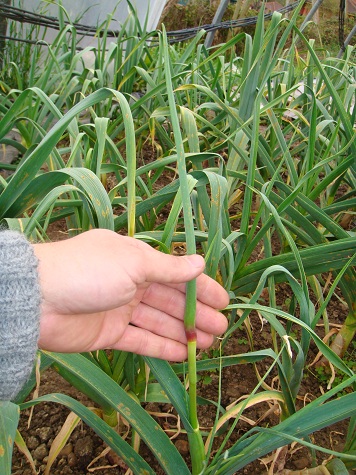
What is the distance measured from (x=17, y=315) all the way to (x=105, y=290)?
0.12 m

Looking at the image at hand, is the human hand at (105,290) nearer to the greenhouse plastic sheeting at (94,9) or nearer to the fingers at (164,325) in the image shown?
the fingers at (164,325)

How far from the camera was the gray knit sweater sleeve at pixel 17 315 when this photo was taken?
580 millimetres

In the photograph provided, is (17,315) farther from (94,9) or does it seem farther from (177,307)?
(94,9)

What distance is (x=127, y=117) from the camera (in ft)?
2.25

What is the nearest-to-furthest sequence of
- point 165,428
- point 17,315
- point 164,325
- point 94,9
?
1. point 17,315
2. point 164,325
3. point 165,428
4. point 94,9

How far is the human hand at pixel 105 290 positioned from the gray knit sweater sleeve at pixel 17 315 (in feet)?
0.13

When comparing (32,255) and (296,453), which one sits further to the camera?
(296,453)

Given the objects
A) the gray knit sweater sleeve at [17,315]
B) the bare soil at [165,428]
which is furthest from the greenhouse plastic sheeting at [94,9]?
the gray knit sweater sleeve at [17,315]

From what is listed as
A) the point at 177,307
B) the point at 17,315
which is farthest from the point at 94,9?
the point at 17,315

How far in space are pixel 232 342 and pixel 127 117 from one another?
0.63m

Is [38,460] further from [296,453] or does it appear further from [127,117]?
[127,117]

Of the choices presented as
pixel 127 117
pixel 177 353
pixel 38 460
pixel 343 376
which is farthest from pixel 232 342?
pixel 127 117

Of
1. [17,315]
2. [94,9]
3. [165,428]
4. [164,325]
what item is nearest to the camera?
[17,315]

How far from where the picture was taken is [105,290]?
65 cm
